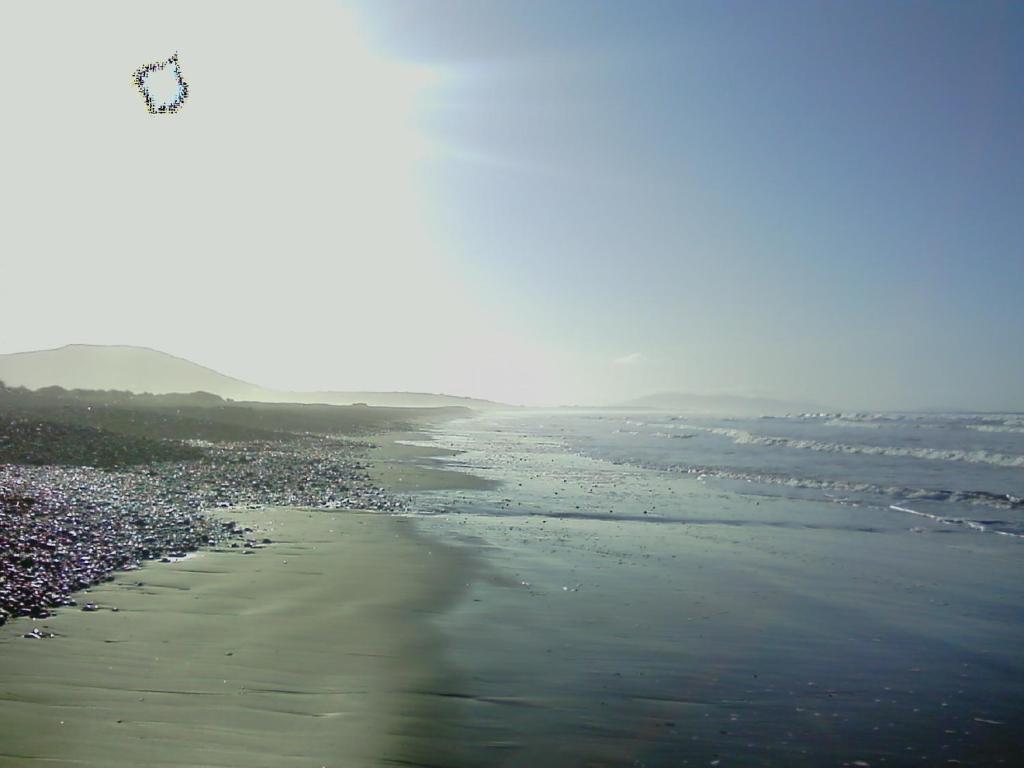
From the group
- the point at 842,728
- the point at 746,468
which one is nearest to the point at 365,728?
the point at 842,728

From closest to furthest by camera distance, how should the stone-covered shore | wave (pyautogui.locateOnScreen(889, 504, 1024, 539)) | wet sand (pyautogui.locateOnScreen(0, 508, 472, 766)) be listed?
wet sand (pyautogui.locateOnScreen(0, 508, 472, 766))
the stone-covered shore
wave (pyautogui.locateOnScreen(889, 504, 1024, 539))

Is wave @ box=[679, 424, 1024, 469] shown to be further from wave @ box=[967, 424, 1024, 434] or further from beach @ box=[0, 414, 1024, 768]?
beach @ box=[0, 414, 1024, 768]

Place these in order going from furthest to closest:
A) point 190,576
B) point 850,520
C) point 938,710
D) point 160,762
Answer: point 850,520 < point 190,576 < point 938,710 < point 160,762

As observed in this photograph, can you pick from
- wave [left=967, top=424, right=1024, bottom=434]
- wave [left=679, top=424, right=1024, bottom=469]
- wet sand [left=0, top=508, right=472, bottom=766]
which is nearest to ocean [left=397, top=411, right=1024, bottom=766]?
wet sand [left=0, top=508, right=472, bottom=766]

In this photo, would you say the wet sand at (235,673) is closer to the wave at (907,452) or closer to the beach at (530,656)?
the beach at (530,656)

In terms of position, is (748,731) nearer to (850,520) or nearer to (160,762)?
(160,762)

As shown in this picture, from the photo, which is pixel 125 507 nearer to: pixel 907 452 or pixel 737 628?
pixel 737 628
